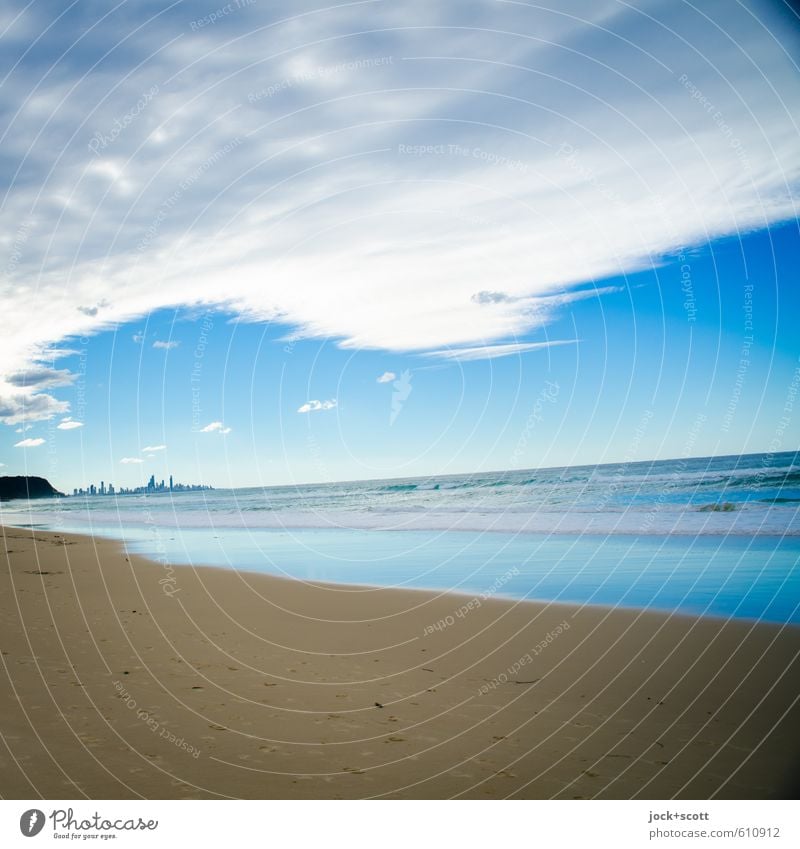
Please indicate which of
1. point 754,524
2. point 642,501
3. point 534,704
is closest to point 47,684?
point 534,704

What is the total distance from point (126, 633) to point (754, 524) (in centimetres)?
1745

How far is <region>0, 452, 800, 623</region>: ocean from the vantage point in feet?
40.2

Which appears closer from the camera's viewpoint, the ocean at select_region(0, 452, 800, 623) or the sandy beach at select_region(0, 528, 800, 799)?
the sandy beach at select_region(0, 528, 800, 799)

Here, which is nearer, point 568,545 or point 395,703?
point 395,703

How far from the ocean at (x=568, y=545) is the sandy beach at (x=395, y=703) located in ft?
6.02

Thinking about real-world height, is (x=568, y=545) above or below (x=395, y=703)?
above

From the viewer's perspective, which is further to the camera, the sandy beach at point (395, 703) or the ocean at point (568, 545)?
the ocean at point (568, 545)

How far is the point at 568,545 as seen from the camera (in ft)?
60.3

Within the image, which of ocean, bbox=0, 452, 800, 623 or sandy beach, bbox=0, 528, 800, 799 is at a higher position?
ocean, bbox=0, 452, 800, 623

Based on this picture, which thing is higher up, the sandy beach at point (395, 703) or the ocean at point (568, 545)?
the ocean at point (568, 545)

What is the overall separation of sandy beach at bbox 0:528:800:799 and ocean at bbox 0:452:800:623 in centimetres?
184

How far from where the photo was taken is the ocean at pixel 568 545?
1225 centimetres

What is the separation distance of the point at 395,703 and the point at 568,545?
40.5 ft

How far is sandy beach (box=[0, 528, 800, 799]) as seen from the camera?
5.13 meters
